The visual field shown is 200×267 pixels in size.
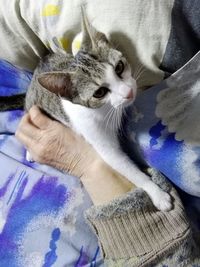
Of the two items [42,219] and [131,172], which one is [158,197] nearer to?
[131,172]

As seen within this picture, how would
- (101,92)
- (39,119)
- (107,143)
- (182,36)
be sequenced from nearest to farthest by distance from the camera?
(182,36)
(101,92)
(107,143)
(39,119)

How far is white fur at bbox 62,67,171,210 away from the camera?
918mm

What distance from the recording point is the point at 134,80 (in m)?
0.86

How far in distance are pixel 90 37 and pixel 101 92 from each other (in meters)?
0.11

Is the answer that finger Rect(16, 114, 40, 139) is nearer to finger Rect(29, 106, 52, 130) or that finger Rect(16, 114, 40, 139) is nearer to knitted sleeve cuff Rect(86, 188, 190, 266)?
finger Rect(29, 106, 52, 130)

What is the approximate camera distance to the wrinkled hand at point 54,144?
105 cm

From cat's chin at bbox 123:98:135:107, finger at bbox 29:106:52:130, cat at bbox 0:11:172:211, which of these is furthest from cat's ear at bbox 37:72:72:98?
finger at bbox 29:106:52:130

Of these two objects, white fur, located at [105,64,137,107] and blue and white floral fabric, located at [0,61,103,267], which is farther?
blue and white floral fabric, located at [0,61,103,267]

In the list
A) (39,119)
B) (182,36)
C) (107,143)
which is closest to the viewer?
(182,36)

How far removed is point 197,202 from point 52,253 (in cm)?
34

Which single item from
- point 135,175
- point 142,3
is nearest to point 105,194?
point 135,175

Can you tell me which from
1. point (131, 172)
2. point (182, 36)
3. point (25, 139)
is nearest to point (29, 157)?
point (25, 139)

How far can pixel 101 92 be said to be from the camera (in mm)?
875

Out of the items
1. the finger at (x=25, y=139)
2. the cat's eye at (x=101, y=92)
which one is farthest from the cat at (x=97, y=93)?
the finger at (x=25, y=139)
